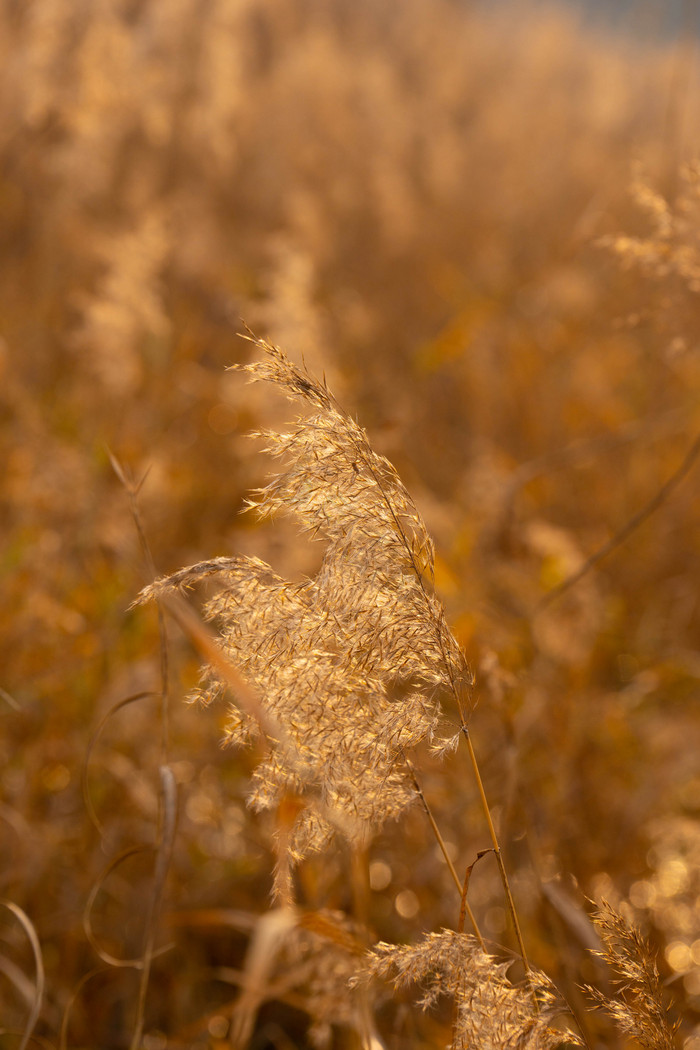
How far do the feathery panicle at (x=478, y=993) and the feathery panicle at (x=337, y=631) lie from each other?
0.13 metres

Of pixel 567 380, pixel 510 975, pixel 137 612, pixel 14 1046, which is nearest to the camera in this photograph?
pixel 14 1046

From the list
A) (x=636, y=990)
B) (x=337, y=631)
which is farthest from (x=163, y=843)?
(x=636, y=990)

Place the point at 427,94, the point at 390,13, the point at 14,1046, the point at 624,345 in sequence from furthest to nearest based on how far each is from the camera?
the point at 390,13 < the point at 427,94 < the point at 624,345 < the point at 14,1046

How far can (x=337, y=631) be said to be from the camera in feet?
2.68

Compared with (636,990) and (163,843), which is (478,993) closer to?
(636,990)

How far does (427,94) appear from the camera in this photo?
9.54m

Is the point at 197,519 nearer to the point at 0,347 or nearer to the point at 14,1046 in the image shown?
the point at 0,347

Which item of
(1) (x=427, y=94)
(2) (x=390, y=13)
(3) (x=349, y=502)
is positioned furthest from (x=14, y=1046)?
(2) (x=390, y=13)

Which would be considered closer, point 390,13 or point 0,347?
point 0,347

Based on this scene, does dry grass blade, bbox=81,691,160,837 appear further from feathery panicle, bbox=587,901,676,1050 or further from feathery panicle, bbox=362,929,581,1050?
feathery panicle, bbox=587,901,676,1050

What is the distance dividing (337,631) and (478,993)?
41 cm

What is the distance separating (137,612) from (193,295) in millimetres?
3285

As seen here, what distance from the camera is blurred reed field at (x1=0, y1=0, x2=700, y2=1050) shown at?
928 mm

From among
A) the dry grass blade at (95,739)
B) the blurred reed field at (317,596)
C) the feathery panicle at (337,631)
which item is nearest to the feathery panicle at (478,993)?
the blurred reed field at (317,596)
